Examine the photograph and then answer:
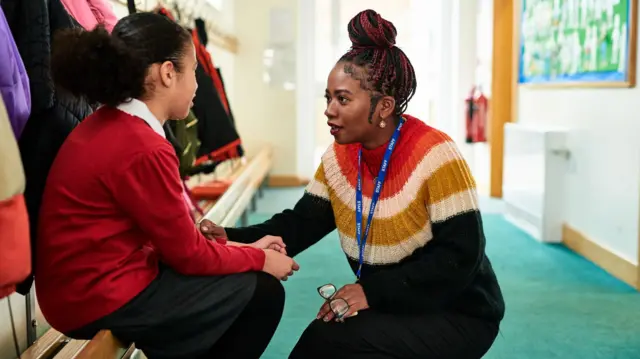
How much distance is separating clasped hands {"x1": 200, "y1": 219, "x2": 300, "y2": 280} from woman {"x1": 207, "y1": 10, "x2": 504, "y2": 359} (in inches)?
4.5

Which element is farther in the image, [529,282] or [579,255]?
[579,255]

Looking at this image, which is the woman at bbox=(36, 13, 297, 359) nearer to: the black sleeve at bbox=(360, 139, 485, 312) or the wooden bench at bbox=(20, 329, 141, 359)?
the wooden bench at bbox=(20, 329, 141, 359)

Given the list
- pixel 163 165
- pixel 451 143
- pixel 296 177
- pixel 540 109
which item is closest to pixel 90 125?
pixel 163 165

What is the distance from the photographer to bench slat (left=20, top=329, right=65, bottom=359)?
6.06ft

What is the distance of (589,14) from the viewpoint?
4.20 meters

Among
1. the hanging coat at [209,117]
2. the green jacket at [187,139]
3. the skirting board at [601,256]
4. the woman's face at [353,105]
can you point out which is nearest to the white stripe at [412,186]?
the woman's face at [353,105]

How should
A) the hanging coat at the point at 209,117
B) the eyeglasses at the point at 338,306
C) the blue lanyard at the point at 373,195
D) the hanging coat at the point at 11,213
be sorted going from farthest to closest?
the hanging coat at the point at 209,117, the blue lanyard at the point at 373,195, the eyeglasses at the point at 338,306, the hanging coat at the point at 11,213

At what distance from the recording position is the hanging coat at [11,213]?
1.08 meters

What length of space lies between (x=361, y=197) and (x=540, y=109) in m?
3.70

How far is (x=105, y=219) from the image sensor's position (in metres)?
1.43

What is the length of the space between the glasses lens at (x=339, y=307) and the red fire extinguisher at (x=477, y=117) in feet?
17.7

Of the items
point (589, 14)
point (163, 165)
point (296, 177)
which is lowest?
point (296, 177)

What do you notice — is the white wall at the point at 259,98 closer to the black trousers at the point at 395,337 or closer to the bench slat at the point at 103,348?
the black trousers at the point at 395,337

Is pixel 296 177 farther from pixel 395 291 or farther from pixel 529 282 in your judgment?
pixel 395 291
